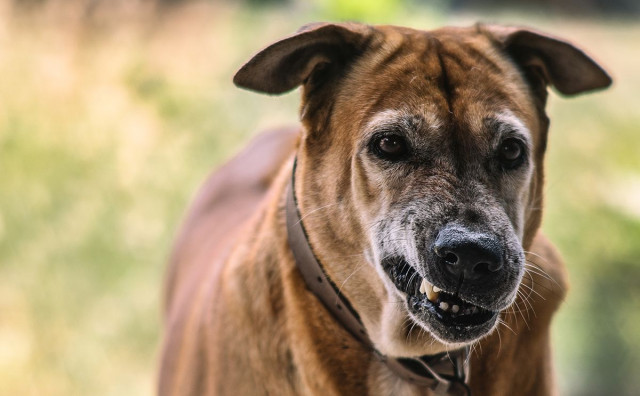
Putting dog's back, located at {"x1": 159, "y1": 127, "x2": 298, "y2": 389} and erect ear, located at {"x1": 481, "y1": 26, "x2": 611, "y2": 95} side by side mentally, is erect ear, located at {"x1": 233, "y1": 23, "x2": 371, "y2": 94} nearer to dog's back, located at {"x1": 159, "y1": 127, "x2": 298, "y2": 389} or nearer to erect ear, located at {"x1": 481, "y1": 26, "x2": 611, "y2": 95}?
erect ear, located at {"x1": 481, "y1": 26, "x2": 611, "y2": 95}

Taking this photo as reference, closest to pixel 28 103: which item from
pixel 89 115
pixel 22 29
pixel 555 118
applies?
pixel 89 115

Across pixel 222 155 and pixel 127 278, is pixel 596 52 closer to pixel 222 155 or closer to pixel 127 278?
pixel 222 155

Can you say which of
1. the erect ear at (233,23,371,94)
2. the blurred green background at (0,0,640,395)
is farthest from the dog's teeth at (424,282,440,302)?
the blurred green background at (0,0,640,395)

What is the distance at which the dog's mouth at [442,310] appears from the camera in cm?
203

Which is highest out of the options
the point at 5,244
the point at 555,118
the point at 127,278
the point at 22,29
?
the point at 22,29

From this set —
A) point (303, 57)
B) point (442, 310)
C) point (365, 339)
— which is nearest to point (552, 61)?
point (303, 57)

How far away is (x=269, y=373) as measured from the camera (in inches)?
92.3

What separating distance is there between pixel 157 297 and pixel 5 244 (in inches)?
44.8

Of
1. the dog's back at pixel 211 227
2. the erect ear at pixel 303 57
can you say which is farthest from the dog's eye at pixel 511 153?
the dog's back at pixel 211 227

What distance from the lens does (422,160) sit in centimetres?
211

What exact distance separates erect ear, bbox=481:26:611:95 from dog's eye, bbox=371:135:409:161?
19.8 inches

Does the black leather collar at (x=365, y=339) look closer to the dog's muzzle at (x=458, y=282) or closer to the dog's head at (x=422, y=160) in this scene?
the dog's head at (x=422, y=160)

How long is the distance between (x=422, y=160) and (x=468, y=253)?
0.31 m

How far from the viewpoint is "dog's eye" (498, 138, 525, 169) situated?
214 centimetres
